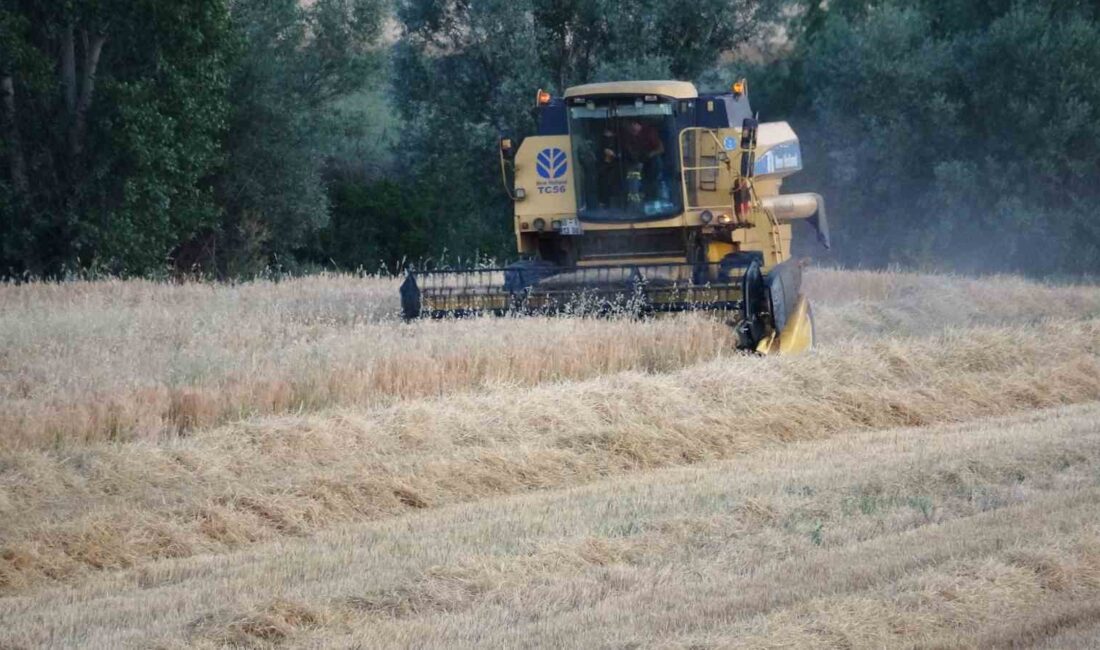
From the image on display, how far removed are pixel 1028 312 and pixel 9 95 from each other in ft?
53.7

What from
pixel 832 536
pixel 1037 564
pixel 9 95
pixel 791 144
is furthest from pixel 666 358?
pixel 9 95

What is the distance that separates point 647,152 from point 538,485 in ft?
21.8

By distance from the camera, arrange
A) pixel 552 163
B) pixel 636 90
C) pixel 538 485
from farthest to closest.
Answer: pixel 552 163, pixel 636 90, pixel 538 485

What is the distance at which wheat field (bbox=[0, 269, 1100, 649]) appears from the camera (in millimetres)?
6020

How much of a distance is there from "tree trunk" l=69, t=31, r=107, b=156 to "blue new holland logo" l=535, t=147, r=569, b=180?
11597mm

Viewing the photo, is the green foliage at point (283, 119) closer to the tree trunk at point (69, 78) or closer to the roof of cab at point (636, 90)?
the tree trunk at point (69, 78)

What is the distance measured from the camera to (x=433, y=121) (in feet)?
96.2

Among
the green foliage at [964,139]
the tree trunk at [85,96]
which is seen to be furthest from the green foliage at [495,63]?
the tree trunk at [85,96]

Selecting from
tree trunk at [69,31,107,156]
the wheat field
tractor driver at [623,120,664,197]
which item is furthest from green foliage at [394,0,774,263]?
the wheat field

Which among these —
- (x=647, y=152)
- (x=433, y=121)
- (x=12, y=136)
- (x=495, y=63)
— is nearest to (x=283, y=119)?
(x=433, y=121)

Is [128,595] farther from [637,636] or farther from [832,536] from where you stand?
[832,536]

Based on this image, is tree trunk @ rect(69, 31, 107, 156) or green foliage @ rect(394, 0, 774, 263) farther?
green foliage @ rect(394, 0, 774, 263)

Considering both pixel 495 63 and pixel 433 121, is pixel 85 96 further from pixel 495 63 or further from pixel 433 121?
pixel 495 63

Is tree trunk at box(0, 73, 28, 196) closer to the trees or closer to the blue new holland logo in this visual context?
the trees
